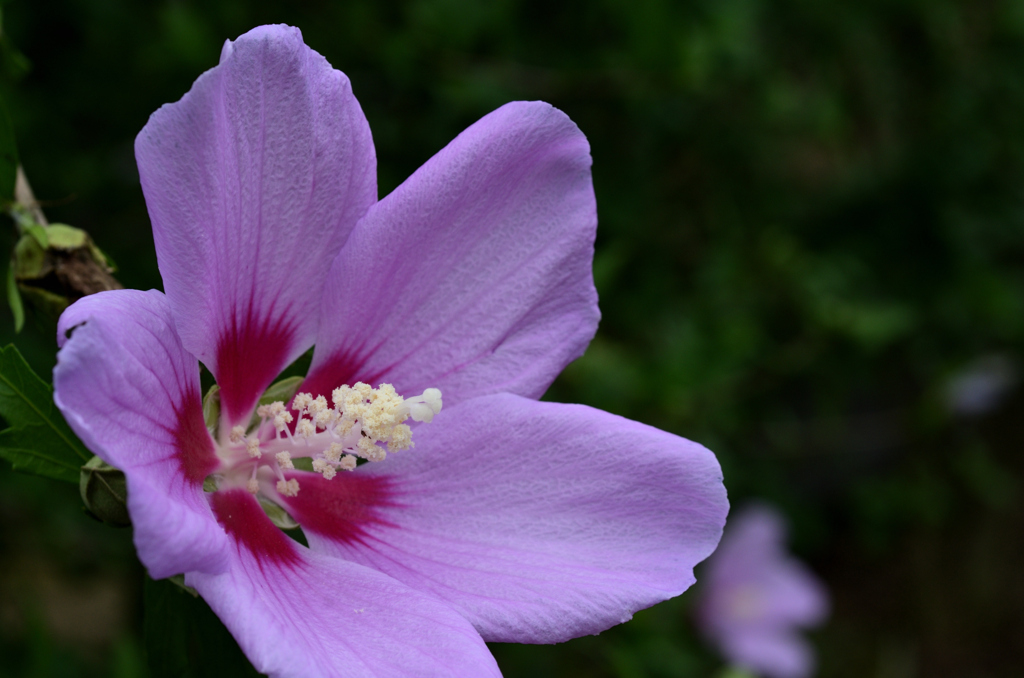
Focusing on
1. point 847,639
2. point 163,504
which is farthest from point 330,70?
point 847,639

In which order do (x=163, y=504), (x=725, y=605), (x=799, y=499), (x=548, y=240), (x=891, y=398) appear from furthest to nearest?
(x=891, y=398) < (x=799, y=499) < (x=725, y=605) < (x=548, y=240) < (x=163, y=504)

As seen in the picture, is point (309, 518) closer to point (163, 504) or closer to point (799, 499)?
point (163, 504)

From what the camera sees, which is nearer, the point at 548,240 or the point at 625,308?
the point at 548,240

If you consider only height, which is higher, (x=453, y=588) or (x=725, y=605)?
(x=453, y=588)

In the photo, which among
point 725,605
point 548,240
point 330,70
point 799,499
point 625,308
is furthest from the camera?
point 799,499

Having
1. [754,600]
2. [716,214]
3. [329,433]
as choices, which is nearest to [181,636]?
[329,433]

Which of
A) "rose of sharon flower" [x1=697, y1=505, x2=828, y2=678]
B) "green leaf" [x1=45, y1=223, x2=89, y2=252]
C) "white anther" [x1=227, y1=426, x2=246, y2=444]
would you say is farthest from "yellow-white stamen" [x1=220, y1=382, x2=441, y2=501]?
"rose of sharon flower" [x1=697, y1=505, x2=828, y2=678]

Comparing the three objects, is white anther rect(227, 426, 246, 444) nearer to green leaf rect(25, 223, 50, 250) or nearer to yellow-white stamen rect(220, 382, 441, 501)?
yellow-white stamen rect(220, 382, 441, 501)

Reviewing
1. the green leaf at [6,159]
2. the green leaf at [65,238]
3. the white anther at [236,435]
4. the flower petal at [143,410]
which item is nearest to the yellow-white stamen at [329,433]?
Answer: the white anther at [236,435]
